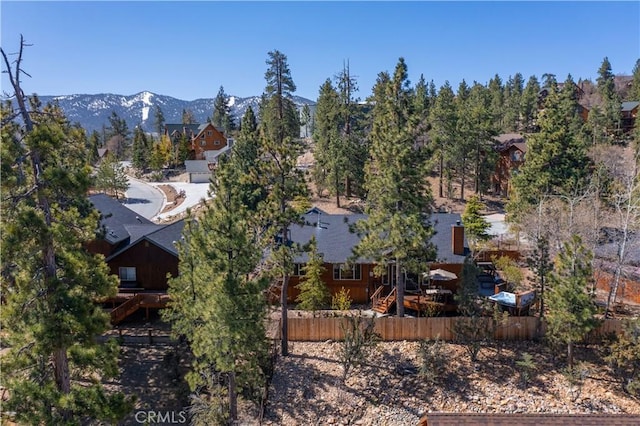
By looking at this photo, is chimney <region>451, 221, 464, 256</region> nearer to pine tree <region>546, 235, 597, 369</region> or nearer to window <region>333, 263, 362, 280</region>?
window <region>333, 263, 362, 280</region>

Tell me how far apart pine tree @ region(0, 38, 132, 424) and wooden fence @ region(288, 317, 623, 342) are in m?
10.9

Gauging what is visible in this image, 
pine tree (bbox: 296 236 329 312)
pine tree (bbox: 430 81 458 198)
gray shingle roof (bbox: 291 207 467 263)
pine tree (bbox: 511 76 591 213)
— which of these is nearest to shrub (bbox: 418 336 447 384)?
gray shingle roof (bbox: 291 207 467 263)

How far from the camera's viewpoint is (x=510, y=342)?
20531 mm

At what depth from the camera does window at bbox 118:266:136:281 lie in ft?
78.6

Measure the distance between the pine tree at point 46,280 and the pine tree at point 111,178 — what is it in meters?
47.3

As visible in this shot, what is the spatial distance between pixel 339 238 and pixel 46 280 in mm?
17292

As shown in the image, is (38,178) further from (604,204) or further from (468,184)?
(468,184)

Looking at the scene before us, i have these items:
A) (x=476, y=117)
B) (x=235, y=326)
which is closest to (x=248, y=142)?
(x=476, y=117)

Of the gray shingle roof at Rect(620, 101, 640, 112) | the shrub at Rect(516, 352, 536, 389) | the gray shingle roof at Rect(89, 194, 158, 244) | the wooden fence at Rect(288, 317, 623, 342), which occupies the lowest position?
the shrub at Rect(516, 352, 536, 389)

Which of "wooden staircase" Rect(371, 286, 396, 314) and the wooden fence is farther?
"wooden staircase" Rect(371, 286, 396, 314)

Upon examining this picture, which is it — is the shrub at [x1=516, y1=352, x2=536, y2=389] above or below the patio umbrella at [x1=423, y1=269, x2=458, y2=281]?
below

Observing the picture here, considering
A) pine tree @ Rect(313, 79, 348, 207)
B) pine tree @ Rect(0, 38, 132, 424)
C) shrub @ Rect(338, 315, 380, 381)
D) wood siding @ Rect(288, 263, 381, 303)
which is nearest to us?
pine tree @ Rect(0, 38, 132, 424)

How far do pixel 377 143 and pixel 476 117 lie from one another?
29.9 metres

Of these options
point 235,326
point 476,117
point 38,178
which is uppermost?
point 476,117
